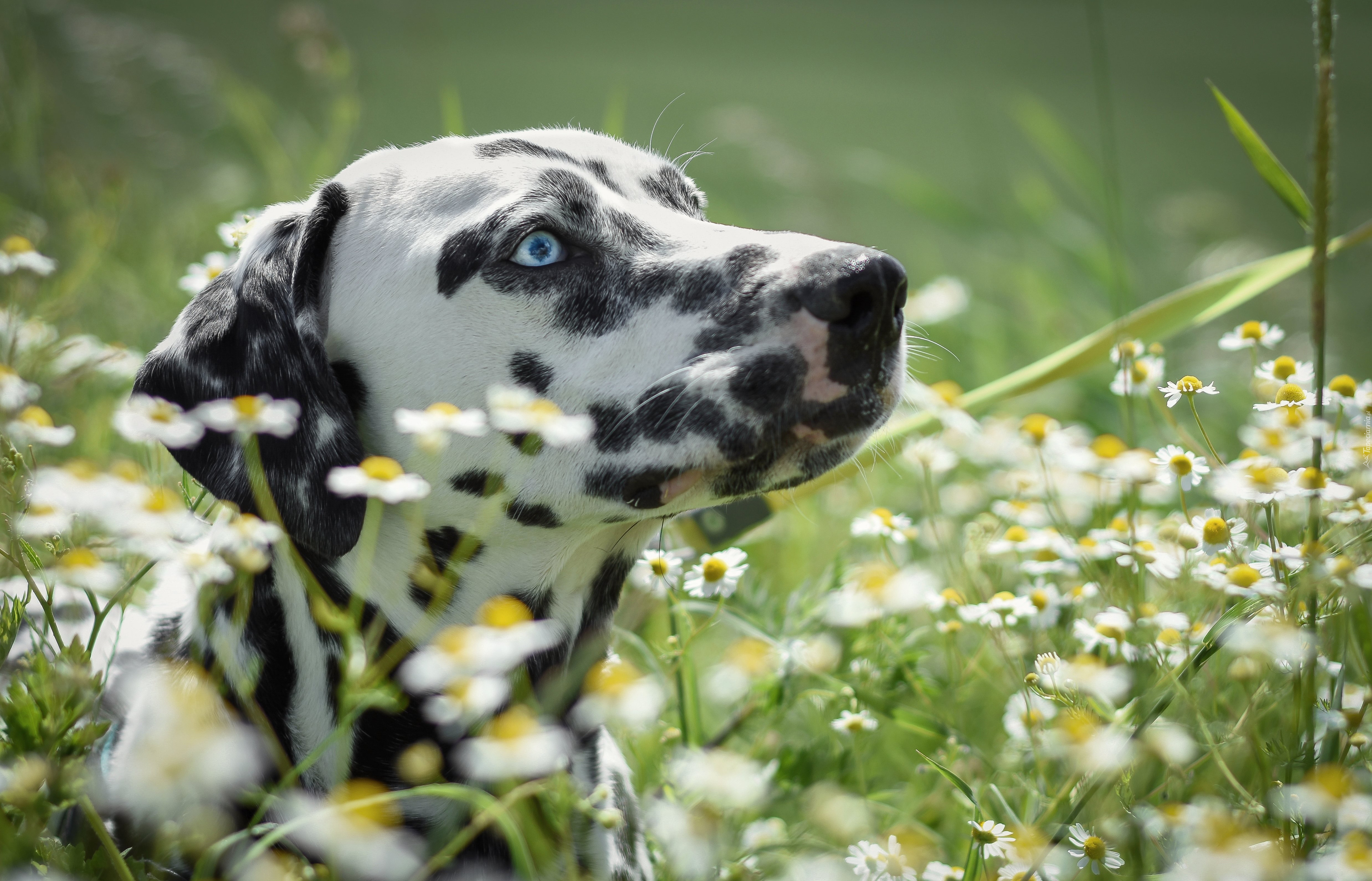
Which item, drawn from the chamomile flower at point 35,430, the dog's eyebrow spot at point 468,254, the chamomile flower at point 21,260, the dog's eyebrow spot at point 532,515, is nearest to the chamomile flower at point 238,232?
the chamomile flower at point 21,260

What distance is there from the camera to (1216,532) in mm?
1566

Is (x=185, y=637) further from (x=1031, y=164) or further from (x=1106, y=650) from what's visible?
(x=1031, y=164)

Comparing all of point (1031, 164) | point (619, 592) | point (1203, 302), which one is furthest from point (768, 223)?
point (619, 592)

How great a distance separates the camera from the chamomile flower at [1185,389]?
1.62 metres

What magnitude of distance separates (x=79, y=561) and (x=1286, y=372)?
2.00 meters

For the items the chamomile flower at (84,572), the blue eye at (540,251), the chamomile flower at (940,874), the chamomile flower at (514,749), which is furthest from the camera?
the blue eye at (540,251)

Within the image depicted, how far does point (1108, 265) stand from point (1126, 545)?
3.01 m

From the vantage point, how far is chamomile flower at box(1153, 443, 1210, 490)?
1.64 meters

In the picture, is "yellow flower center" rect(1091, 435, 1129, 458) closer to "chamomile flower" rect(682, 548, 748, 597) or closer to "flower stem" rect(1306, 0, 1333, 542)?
"flower stem" rect(1306, 0, 1333, 542)

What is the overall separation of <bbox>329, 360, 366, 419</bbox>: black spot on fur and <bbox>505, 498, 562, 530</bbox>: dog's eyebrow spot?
1.24 feet

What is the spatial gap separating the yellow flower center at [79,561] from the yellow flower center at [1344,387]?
1998 mm

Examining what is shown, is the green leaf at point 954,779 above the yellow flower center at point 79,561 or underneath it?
underneath

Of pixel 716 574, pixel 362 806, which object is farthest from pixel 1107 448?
pixel 362 806

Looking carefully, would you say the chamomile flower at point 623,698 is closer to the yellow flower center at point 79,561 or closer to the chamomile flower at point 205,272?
the yellow flower center at point 79,561
